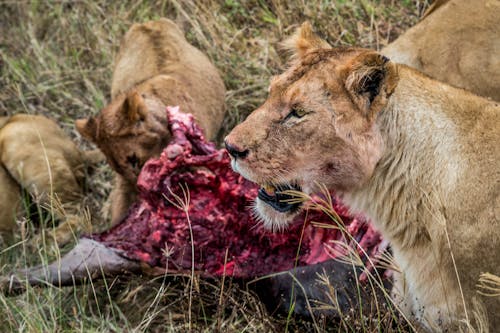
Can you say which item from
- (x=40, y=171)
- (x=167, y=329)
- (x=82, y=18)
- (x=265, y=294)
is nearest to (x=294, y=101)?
(x=265, y=294)

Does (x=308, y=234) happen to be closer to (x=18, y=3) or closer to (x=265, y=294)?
(x=265, y=294)

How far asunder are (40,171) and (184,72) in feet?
3.56

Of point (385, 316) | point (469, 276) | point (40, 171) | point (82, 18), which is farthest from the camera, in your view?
point (82, 18)

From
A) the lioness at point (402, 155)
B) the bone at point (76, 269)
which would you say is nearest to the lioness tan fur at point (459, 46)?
the lioness at point (402, 155)

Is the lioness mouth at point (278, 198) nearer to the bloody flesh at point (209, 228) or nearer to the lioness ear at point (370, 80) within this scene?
the lioness ear at point (370, 80)

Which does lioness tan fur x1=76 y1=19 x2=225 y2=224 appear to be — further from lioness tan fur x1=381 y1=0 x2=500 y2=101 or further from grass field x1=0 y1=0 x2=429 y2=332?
lioness tan fur x1=381 y1=0 x2=500 y2=101

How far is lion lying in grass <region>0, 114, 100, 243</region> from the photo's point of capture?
4.41 metres

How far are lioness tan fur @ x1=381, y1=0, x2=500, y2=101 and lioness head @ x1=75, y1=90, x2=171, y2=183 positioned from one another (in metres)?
1.25

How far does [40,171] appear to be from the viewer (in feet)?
14.9

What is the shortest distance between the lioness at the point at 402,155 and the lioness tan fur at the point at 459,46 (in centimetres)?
120

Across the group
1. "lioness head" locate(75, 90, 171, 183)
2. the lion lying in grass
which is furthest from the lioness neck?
the lion lying in grass

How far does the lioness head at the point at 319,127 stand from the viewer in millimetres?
2377

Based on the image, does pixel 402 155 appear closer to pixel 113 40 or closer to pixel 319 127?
pixel 319 127

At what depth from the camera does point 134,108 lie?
4113 millimetres
